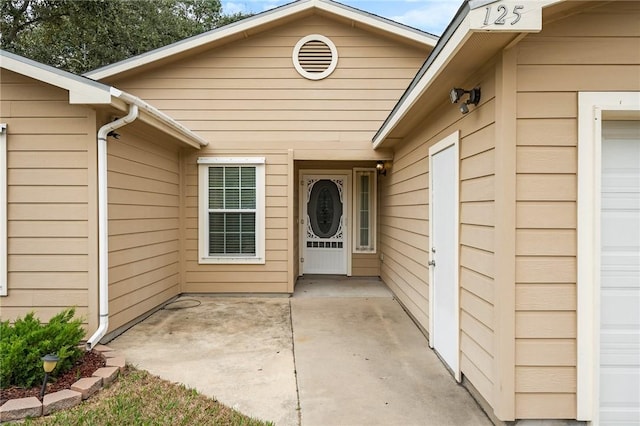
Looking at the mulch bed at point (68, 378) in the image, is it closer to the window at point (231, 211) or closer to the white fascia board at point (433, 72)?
the window at point (231, 211)

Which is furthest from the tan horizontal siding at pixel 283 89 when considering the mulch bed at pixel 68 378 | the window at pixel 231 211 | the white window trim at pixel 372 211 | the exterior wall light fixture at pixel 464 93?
the mulch bed at pixel 68 378

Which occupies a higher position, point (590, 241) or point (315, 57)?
point (315, 57)

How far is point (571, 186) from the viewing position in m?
2.34

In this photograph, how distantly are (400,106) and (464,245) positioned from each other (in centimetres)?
175

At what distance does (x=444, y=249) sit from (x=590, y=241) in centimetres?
127

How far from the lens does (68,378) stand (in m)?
2.91

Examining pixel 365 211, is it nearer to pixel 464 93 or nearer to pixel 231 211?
pixel 231 211

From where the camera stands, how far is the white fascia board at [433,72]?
7.40 feet

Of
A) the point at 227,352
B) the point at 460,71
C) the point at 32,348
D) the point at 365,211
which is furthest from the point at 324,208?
the point at 32,348

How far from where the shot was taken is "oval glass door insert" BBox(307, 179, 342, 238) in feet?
25.3

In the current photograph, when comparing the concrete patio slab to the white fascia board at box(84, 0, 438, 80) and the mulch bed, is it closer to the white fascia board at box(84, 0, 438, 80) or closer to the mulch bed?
the mulch bed

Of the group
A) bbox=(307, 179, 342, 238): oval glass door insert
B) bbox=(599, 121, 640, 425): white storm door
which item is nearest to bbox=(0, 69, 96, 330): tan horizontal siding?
bbox=(599, 121, 640, 425): white storm door

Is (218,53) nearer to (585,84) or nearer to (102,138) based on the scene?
(102,138)

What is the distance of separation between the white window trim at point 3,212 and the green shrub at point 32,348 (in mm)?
793
